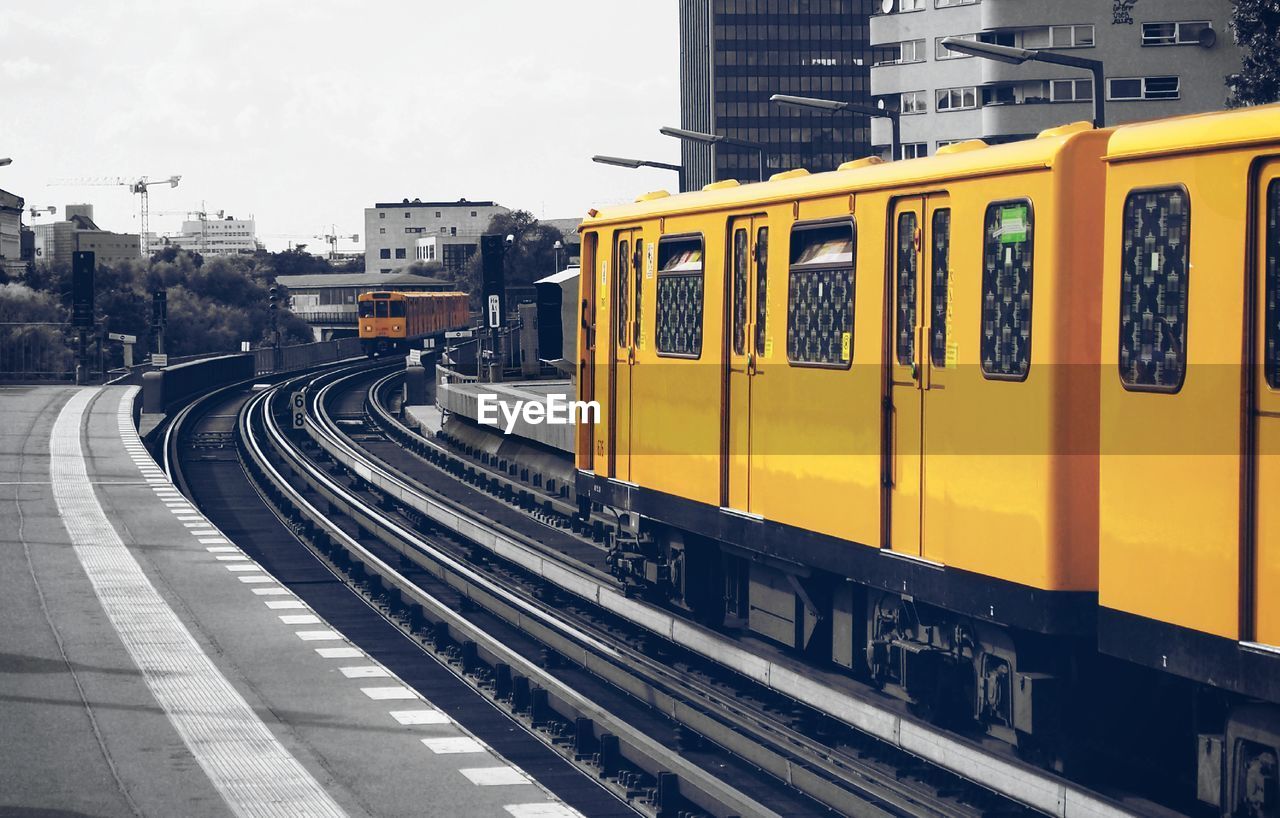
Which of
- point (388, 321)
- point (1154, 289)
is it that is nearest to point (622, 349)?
point (1154, 289)

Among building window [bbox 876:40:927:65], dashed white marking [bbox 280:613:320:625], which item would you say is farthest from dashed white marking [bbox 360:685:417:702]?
building window [bbox 876:40:927:65]

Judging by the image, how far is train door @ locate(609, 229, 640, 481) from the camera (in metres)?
16.5

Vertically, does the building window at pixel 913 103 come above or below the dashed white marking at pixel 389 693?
above

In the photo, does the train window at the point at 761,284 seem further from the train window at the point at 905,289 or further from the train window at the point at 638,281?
the train window at the point at 638,281

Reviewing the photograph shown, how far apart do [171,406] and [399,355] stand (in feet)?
117

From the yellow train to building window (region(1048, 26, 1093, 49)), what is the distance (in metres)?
62.5

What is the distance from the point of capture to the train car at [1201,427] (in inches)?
326

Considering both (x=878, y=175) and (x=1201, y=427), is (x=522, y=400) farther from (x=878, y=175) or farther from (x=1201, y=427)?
(x=1201, y=427)

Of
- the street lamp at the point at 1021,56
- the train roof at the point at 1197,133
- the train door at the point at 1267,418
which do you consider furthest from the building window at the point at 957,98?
the train door at the point at 1267,418

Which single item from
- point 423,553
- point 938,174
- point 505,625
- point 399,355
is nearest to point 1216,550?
point 938,174

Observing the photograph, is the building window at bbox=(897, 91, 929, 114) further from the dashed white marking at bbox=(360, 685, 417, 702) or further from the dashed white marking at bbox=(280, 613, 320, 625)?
the dashed white marking at bbox=(360, 685, 417, 702)

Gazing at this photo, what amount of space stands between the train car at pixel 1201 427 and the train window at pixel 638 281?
7208mm

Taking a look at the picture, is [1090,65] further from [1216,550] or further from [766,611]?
[1216,550]

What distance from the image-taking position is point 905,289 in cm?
1153
